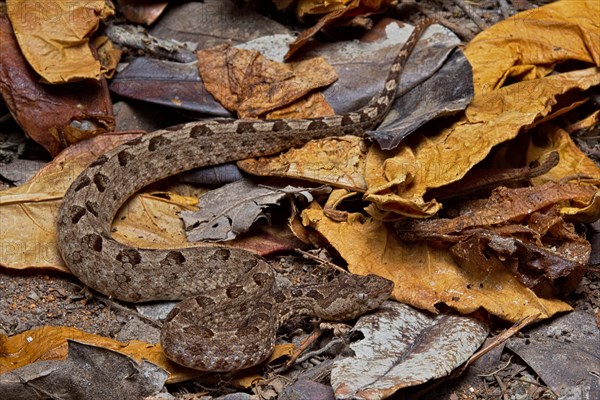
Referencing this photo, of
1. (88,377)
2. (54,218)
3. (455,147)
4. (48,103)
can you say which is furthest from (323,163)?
(88,377)

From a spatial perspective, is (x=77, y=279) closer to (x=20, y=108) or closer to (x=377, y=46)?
(x=20, y=108)

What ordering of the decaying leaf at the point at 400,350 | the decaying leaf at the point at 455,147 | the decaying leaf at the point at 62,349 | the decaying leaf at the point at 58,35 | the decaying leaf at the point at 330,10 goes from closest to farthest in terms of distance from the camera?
the decaying leaf at the point at 400,350
the decaying leaf at the point at 62,349
the decaying leaf at the point at 455,147
the decaying leaf at the point at 58,35
the decaying leaf at the point at 330,10

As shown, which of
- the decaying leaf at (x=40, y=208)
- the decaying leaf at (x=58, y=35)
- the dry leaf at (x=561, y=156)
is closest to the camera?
the decaying leaf at (x=40, y=208)

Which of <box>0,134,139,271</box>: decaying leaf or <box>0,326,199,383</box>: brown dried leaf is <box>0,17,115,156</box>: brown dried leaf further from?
<box>0,326,199,383</box>: brown dried leaf

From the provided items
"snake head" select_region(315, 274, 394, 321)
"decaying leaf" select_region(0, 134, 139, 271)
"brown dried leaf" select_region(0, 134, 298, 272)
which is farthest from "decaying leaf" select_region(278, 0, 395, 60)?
"snake head" select_region(315, 274, 394, 321)

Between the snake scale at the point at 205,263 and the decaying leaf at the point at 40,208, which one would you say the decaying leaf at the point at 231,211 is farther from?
the decaying leaf at the point at 40,208

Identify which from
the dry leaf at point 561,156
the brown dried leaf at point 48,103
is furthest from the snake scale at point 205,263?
the dry leaf at point 561,156

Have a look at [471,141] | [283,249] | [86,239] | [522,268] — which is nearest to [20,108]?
[86,239]

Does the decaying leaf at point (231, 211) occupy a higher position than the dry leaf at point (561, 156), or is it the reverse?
the dry leaf at point (561, 156)
